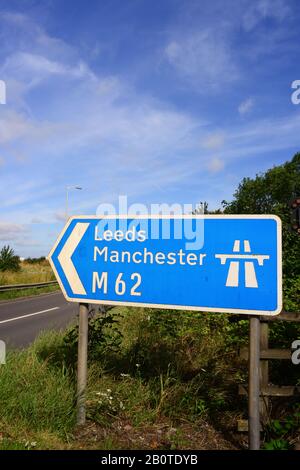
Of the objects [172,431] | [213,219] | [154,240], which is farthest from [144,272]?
[172,431]

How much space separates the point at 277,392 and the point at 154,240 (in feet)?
5.59

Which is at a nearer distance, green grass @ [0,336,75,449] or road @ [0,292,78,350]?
green grass @ [0,336,75,449]

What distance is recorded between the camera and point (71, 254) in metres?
3.54

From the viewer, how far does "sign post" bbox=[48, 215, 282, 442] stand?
112 inches

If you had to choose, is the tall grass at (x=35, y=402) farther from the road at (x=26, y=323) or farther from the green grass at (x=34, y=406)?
the road at (x=26, y=323)

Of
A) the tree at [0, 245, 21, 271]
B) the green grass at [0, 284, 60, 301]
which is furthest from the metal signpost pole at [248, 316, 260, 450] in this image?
the tree at [0, 245, 21, 271]

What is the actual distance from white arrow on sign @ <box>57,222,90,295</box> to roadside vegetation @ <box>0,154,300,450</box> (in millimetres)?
962

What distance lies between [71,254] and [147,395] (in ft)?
5.16

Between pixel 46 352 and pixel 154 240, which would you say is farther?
pixel 46 352

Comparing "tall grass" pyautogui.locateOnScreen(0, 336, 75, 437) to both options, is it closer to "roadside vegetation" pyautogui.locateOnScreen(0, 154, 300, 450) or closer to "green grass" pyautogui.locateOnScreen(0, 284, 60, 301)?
"roadside vegetation" pyautogui.locateOnScreen(0, 154, 300, 450)

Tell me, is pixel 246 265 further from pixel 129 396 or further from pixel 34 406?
pixel 34 406

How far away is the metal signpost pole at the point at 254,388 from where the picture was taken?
2785 mm

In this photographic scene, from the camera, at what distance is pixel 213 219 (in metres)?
3.13
